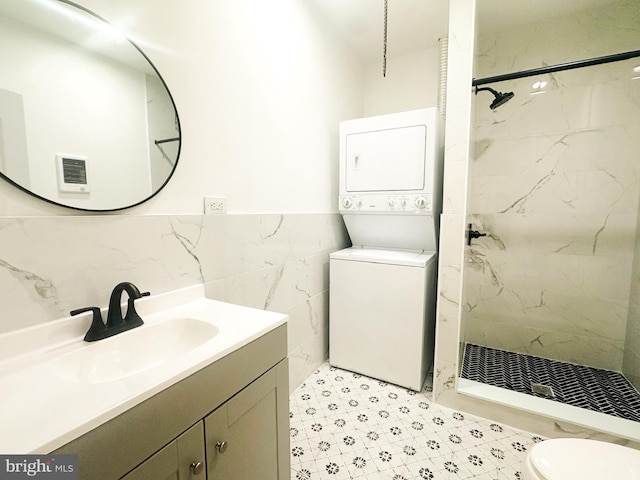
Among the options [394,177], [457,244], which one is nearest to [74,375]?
[457,244]

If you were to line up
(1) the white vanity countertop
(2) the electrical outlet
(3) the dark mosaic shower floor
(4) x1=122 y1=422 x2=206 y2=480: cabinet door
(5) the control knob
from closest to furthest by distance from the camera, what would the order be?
(1) the white vanity countertop, (4) x1=122 y1=422 x2=206 y2=480: cabinet door, (2) the electrical outlet, (3) the dark mosaic shower floor, (5) the control knob

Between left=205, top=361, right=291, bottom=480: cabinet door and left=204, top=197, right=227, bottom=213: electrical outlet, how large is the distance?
78cm

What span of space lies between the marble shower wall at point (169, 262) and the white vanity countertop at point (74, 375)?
0.06 meters

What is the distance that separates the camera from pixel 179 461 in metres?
0.71

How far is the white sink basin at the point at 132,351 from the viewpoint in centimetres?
82

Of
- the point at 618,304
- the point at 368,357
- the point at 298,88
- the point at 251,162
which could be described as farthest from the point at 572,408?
the point at 298,88

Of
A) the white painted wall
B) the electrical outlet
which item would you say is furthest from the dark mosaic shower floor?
the white painted wall

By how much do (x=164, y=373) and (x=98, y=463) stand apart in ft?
0.61

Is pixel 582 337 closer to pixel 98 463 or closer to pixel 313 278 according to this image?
pixel 313 278

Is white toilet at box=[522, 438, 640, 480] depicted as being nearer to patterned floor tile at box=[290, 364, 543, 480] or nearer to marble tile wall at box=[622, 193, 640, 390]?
patterned floor tile at box=[290, 364, 543, 480]

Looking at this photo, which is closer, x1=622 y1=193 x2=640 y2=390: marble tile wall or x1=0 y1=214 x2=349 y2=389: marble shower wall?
x1=0 y1=214 x2=349 y2=389: marble shower wall

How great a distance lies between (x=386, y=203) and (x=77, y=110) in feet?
5.72

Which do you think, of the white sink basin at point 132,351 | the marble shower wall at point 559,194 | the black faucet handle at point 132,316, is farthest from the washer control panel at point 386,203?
the black faucet handle at point 132,316

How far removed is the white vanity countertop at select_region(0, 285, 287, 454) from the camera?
1.72ft
